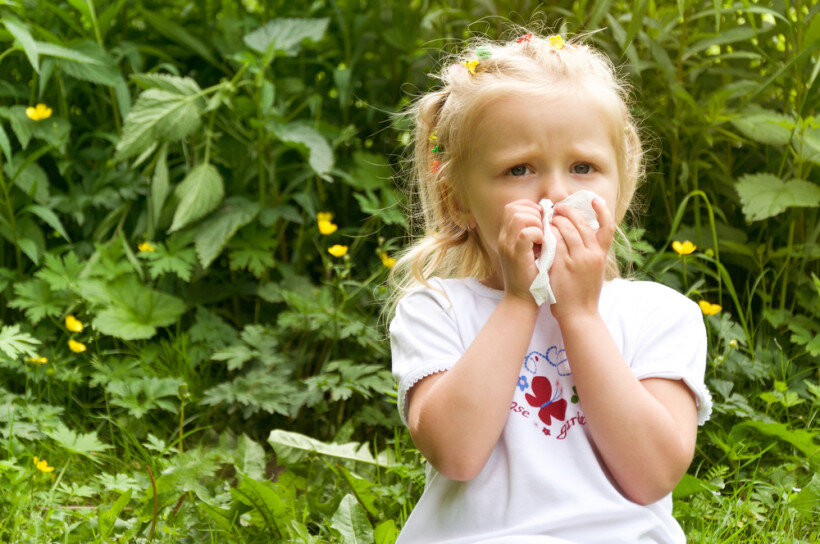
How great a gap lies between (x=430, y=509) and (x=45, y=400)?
153 centimetres

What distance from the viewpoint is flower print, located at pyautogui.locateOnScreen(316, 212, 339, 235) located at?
107 inches

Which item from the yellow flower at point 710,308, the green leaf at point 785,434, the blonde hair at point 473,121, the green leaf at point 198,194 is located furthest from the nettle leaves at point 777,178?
the green leaf at point 198,194

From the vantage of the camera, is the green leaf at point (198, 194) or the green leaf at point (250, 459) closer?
the green leaf at point (250, 459)

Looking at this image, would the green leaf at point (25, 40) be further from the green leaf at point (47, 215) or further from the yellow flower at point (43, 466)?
the yellow flower at point (43, 466)

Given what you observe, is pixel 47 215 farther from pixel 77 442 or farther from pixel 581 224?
pixel 581 224

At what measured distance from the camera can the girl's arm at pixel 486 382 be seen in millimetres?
1326

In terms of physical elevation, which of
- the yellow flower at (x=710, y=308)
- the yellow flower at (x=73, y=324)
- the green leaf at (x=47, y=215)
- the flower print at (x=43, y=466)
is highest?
the green leaf at (x=47, y=215)

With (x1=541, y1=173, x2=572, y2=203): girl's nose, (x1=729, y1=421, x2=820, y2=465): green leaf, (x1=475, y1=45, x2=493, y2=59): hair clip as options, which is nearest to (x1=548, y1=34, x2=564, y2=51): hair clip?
(x1=475, y1=45, x2=493, y2=59): hair clip

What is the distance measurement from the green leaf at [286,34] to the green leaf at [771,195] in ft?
4.59

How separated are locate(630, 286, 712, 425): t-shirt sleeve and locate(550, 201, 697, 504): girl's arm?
0.07ft

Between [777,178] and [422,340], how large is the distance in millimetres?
1446

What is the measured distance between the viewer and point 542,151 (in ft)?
4.69

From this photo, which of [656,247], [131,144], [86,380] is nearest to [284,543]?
[86,380]

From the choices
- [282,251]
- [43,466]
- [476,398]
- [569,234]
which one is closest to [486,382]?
[476,398]
